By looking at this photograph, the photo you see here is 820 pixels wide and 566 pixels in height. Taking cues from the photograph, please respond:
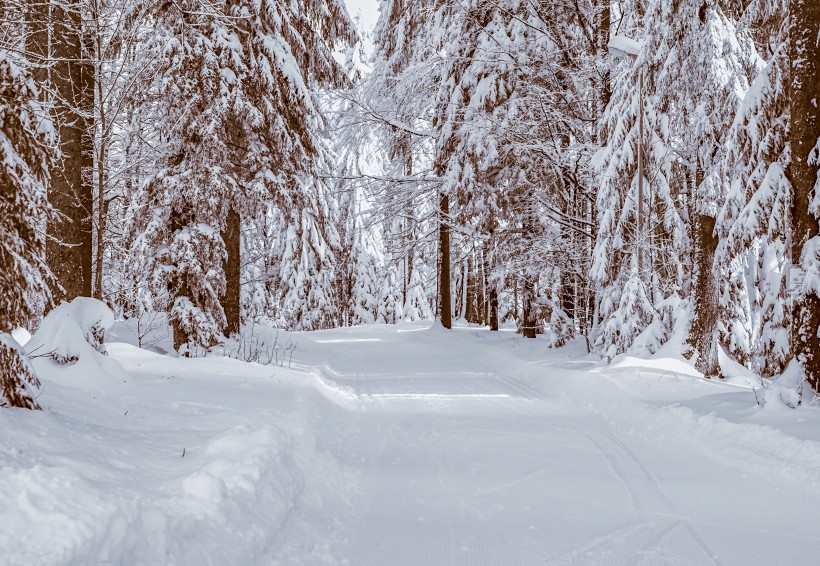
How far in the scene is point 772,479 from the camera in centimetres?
576

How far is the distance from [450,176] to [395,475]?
49.7 feet

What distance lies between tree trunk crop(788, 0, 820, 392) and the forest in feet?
0.09

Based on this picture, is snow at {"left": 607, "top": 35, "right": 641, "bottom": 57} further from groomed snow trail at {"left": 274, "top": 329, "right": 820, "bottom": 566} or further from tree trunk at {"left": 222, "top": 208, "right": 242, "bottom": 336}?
tree trunk at {"left": 222, "top": 208, "right": 242, "bottom": 336}

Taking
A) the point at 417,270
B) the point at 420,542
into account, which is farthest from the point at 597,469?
the point at 417,270

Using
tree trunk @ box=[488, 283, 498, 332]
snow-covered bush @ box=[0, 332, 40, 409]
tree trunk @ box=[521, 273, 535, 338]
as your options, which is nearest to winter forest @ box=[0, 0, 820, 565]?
snow-covered bush @ box=[0, 332, 40, 409]

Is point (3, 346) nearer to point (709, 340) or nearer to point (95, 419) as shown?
point (95, 419)

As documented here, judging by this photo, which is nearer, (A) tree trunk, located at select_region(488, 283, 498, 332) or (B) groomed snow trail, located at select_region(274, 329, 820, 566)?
(B) groomed snow trail, located at select_region(274, 329, 820, 566)

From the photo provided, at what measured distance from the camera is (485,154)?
60.9 feet

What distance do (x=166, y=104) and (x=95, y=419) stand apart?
26.8 ft

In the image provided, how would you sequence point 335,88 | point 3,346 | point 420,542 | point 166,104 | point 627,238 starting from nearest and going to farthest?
point 420,542
point 3,346
point 166,104
point 627,238
point 335,88

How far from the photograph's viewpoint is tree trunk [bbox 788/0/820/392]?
26.0ft

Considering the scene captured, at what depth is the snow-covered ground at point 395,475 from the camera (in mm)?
3632

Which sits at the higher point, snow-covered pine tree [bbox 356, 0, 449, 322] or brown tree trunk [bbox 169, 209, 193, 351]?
snow-covered pine tree [bbox 356, 0, 449, 322]

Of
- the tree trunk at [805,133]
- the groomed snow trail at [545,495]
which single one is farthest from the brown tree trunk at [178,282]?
the tree trunk at [805,133]
